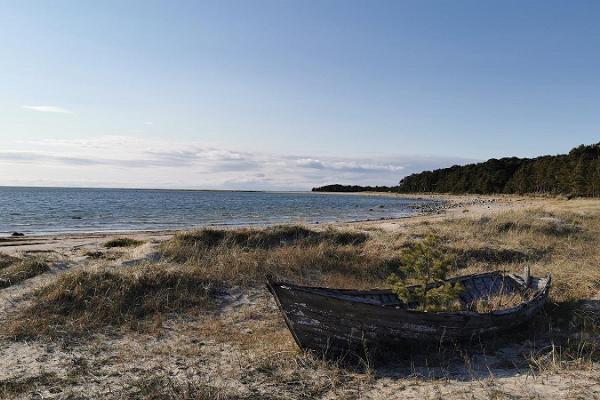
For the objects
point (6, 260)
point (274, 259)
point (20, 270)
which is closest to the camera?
point (20, 270)

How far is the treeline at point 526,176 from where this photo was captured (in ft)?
207

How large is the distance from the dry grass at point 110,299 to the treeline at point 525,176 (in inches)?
2554

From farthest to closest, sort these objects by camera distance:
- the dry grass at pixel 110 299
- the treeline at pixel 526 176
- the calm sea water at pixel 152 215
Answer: the treeline at pixel 526 176, the calm sea water at pixel 152 215, the dry grass at pixel 110 299

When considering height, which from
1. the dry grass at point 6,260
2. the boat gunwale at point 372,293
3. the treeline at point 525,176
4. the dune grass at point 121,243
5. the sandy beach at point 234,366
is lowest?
the sandy beach at point 234,366

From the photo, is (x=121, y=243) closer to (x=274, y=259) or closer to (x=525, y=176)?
(x=274, y=259)

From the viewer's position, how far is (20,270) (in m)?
11.3

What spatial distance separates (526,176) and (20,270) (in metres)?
91.1

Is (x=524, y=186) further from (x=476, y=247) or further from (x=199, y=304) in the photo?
(x=199, y=304)

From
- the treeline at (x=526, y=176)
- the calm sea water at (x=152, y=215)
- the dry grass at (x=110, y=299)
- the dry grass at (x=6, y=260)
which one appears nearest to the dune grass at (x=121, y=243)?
the dry grass at (x=6, y=260)

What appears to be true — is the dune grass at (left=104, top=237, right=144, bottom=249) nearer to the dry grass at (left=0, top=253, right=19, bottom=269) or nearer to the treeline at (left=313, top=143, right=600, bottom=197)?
the dry grass at (left=0, top=253, right=19, bottom=269)

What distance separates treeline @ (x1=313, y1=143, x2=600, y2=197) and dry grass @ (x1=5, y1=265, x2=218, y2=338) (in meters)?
64.9

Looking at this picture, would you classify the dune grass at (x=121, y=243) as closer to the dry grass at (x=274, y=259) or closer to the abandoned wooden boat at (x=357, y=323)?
the dry grass at (x=274, y=259)

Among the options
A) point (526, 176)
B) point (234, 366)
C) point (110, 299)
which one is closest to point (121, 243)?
point (110, 299)

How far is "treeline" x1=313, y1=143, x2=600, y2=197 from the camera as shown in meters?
63.1
